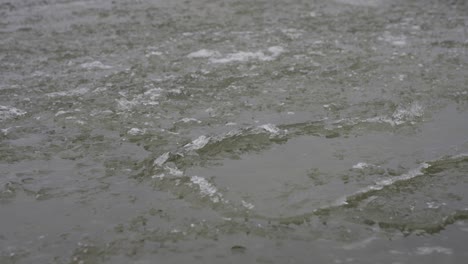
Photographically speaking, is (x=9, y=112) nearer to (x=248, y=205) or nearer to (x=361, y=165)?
(x=248, y=205)

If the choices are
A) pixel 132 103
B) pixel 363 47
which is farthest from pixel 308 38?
pixel 132 103

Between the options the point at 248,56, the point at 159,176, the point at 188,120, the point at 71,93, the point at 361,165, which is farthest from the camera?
the point at 248,56

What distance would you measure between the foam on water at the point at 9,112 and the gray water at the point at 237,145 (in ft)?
0.07

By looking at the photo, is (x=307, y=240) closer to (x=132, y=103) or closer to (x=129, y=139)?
(x=129, y=139)

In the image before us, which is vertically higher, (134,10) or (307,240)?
(134,10)

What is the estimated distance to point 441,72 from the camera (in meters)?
5.93

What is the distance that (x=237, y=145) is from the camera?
4.36m

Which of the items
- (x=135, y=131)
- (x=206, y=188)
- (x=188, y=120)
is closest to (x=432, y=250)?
(x=206, y=188)

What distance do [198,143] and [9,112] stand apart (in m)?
2.20

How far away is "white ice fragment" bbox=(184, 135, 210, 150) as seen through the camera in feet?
14.1

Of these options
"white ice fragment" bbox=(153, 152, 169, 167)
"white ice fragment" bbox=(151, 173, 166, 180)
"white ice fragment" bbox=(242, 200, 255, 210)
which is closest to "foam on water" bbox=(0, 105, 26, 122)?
"white ice fragment" bbox=(153, 152, 169, 167)

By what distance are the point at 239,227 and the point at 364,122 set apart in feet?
6.73

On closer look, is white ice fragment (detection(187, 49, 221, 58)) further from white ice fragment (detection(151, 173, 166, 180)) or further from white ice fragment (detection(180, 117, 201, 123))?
white ice fragment (detection(151, 173, 166, 180))

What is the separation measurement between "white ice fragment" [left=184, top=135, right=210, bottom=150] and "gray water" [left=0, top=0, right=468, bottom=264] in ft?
0.06
